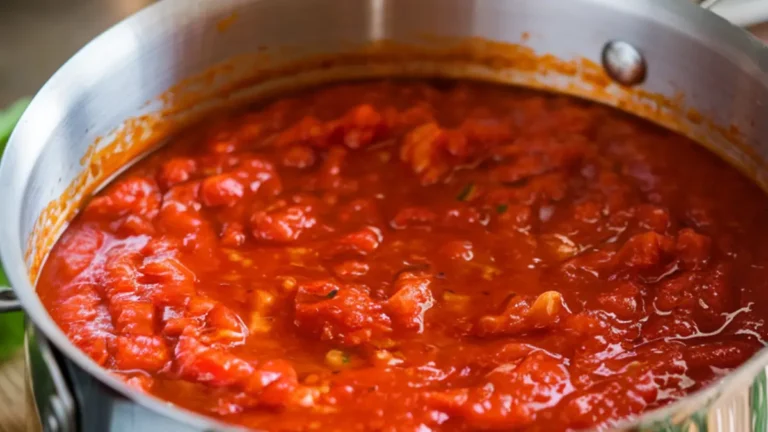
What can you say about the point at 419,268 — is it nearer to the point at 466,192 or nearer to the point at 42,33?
the point at 466,192

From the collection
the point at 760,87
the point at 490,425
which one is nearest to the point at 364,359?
the point at 490,425

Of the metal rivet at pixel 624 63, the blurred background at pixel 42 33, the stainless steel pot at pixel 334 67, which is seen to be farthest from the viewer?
the blurred background at pixel 42 33

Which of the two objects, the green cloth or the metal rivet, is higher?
the metal rivet

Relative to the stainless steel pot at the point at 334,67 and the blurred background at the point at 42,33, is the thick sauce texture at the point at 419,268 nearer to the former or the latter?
the stainless steel pot at the point at 334,67

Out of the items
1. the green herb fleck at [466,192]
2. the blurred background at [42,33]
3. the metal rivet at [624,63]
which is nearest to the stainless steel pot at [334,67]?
the metal rivet at [624,63]

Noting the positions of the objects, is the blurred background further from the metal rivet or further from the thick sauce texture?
the metal rivet

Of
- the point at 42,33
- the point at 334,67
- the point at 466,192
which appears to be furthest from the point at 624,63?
the point at 42,33

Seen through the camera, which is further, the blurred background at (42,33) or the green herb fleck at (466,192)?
the blurred background at (42,33)

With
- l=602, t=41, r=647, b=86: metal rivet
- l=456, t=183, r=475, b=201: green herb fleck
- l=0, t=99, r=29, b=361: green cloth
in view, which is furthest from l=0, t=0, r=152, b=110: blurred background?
l=602, t=41, r=647, b=86: metal rivet
